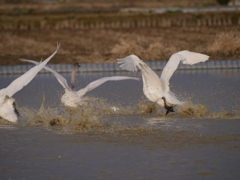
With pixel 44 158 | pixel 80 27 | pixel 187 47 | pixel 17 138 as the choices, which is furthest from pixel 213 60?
pixel 80 27

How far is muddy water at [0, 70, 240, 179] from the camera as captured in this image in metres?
8.45

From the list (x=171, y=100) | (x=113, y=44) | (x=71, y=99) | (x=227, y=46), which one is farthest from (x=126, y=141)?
(x=113, y=44)

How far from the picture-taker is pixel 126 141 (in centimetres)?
1062

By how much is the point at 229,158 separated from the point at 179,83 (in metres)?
10.9

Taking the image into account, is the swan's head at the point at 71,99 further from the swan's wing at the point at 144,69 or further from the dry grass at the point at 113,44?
the dry grass at the point at 113,44

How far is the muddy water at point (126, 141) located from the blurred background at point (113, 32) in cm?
991

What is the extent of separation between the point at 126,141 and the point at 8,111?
2814 mm

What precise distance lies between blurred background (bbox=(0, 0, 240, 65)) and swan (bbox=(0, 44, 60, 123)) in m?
13.7

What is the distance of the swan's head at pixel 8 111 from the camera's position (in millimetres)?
12297

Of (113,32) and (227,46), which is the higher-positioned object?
(113,32)

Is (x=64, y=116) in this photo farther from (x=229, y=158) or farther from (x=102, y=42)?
(x=102, y=42)

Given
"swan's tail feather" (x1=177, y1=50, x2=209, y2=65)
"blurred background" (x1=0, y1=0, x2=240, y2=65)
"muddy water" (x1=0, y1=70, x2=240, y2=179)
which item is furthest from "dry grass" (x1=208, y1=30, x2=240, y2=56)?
"swan's tail feather" (x1=177, y1=50, x2=209, y2=65)

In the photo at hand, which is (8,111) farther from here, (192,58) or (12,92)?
(192,58)

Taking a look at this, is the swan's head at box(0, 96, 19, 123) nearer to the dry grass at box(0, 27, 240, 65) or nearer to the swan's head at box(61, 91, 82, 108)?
the swan's head at box(61, 91, 82, 108)
